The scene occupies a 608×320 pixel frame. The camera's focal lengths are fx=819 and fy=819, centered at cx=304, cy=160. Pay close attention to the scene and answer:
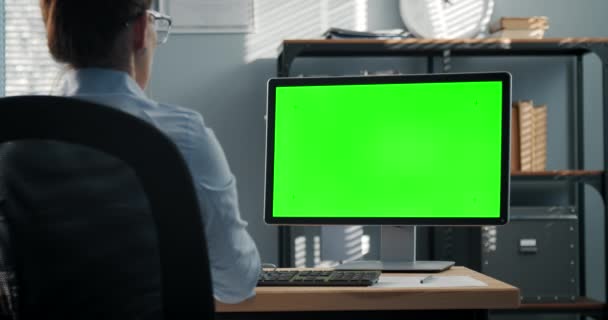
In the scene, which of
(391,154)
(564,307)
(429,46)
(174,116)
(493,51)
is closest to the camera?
(174,116)

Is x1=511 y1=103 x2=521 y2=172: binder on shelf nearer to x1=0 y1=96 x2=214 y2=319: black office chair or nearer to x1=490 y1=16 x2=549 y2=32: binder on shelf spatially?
x1=490 y1=16 x2=549 y2=32: binder on shelf

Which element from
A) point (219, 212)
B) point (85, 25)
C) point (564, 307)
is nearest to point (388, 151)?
point (219, 212)

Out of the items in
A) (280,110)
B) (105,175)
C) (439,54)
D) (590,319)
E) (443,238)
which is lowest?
(590,319)

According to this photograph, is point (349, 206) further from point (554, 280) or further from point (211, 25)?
point (211, 25)

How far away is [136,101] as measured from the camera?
1.05m

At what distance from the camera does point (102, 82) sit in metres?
1.06

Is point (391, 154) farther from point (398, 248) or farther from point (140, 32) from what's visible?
point (140, 32)

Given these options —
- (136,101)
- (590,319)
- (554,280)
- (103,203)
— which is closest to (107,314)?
(103,203)

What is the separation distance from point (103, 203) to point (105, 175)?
0.03 m

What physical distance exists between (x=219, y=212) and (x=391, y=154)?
2.52 ft

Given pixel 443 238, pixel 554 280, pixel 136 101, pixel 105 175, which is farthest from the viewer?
pixel 443 238

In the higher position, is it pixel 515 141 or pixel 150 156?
pixel 515 141

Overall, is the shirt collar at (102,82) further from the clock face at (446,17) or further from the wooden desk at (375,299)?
the clock face at (446,17)

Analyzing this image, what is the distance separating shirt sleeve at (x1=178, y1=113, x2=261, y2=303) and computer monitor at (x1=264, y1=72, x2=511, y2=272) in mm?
610
